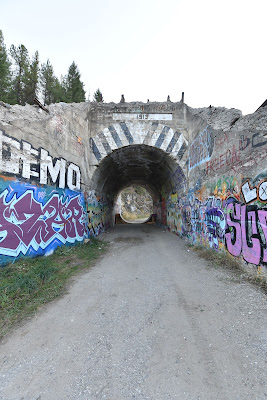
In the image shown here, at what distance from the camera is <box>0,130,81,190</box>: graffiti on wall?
18.0 ft

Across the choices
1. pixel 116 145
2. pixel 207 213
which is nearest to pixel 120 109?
pixel 116 145

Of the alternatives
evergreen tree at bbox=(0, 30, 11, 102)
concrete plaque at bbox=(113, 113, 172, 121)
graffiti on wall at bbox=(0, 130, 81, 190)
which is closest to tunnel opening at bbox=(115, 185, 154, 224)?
evergreen tree at bbox=(0, 30, 11, 102)

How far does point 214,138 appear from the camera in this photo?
23.7 feet

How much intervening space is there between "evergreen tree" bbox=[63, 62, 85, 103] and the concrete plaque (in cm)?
2541

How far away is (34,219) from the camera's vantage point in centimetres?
636

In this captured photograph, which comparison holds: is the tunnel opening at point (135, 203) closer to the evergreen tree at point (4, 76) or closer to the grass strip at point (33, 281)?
the evergreen tree at point (4, 76)

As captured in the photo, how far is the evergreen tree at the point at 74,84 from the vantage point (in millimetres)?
31891

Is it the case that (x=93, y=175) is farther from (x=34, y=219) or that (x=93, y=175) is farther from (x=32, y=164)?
(x=34, y=219)

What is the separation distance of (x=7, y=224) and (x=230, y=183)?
693cm

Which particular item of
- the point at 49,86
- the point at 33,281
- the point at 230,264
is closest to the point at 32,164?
the point at 33,281

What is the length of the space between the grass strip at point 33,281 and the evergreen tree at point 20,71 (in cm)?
2437

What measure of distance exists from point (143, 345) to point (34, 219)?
525cm

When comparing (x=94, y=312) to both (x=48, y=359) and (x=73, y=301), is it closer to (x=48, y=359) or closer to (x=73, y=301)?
(x=73, y=301)

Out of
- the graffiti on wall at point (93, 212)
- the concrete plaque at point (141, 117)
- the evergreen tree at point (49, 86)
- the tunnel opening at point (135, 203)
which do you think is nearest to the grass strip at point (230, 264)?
the graffiti on wall at point (93, 212)
